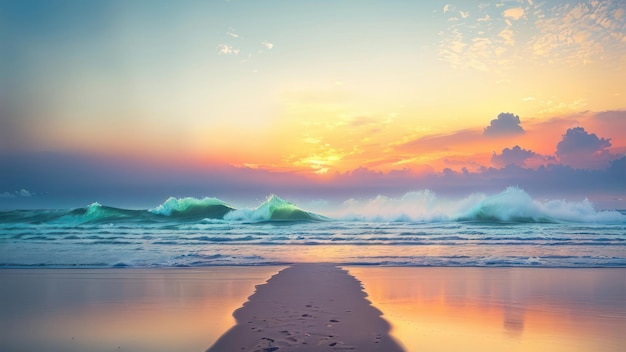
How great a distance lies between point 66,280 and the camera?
11.6 metres

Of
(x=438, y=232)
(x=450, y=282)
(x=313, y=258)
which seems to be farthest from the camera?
(x=438, y=232)

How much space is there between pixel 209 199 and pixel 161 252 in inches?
883

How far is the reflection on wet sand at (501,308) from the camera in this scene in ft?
18.2

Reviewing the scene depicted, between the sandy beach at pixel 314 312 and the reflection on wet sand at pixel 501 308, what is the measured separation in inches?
0.9

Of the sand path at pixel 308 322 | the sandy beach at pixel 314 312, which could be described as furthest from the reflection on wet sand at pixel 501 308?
the sand path at pixel 308 322

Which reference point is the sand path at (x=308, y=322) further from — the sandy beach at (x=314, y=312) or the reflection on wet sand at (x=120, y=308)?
the reflection on wet sand at (x=120, y=308)

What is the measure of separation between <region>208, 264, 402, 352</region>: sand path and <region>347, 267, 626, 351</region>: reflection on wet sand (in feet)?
1.20

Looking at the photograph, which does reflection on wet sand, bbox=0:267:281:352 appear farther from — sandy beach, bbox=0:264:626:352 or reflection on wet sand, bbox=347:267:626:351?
reflection on wet sand, bbox=347:267:626:351

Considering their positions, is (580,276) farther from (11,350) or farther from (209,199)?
(209,199)

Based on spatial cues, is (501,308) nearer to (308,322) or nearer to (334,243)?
(308,322)

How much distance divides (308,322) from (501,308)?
12.2 feet

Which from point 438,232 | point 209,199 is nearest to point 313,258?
point 438,232

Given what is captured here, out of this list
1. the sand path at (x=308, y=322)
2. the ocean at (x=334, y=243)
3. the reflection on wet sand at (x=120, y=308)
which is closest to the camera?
the sand path at (x=308, y=322)

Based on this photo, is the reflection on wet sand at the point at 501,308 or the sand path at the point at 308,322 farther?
the reflection on wet sand at the point at 501,308
